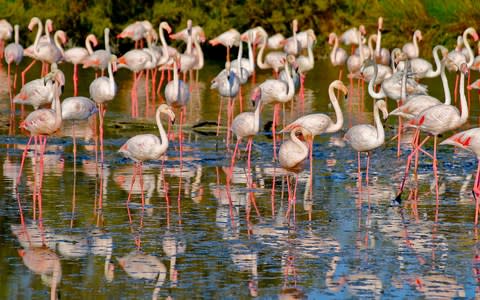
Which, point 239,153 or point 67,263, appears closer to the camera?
point 67,263

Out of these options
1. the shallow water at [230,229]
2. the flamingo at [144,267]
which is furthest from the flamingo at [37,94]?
the flamingo at [144,267]

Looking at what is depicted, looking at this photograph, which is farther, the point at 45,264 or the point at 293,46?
the point at 293,46

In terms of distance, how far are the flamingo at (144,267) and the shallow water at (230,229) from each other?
0.05 ft

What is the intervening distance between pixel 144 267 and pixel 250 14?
2179 cm

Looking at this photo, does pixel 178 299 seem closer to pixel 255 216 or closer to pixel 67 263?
pixel 67 263

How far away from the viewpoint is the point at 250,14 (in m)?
29.9

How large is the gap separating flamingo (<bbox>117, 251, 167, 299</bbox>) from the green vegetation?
19.6 meters

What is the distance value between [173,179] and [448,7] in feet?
53.7

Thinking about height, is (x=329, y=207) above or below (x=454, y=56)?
below

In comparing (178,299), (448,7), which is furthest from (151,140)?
(448,7)

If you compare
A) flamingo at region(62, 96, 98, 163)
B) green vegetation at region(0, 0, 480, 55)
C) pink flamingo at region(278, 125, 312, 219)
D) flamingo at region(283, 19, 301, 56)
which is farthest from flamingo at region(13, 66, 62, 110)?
green vegetation at region(0, 0, 480, 55)

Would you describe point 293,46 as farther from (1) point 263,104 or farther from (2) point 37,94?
(2) point 37,94

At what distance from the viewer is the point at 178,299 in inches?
303

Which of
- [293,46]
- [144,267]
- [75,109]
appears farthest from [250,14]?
[144,267]
